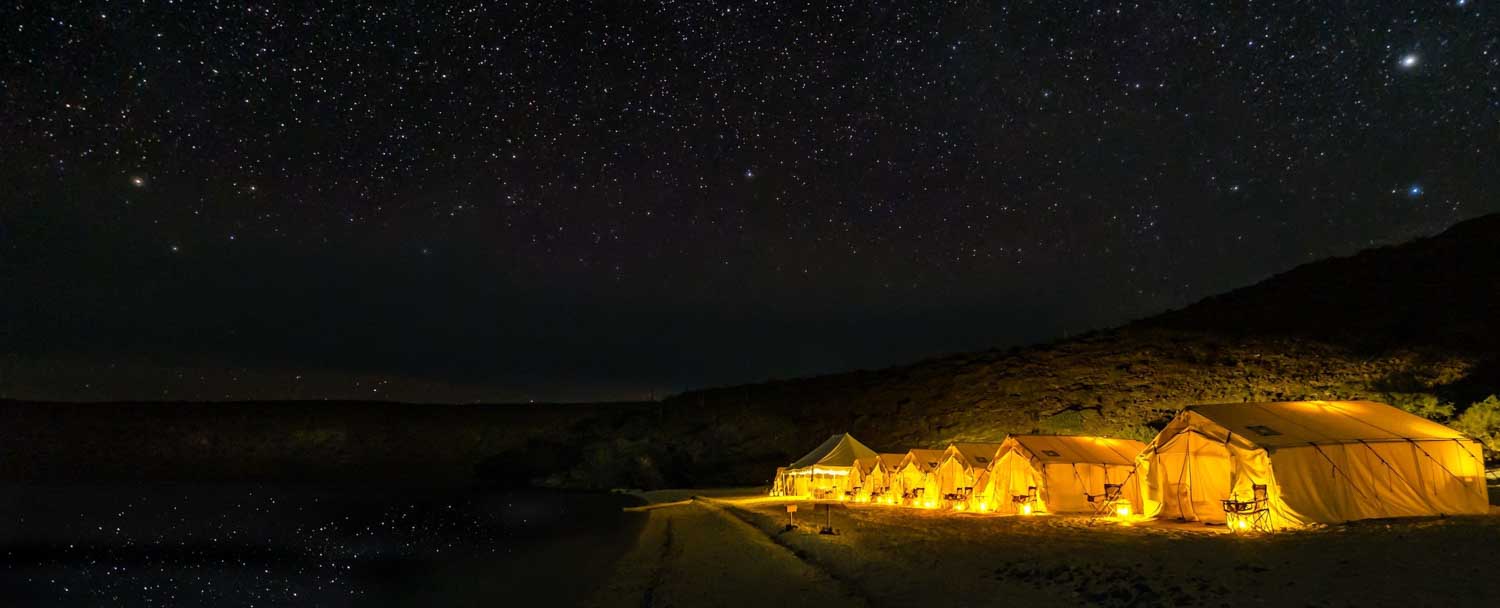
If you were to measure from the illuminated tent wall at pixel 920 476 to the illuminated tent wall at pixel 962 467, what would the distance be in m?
0.31

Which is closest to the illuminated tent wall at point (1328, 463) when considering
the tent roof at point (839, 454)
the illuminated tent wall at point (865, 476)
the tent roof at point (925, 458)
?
the tent roof at point (925, 458)

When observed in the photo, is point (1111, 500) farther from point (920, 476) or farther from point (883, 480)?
point (883, 480)

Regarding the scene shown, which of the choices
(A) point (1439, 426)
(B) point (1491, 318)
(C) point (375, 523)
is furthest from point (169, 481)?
(B) point (1491, 318)

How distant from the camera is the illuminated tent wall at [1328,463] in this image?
14945mm

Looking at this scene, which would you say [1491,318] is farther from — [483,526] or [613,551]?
[483,526]

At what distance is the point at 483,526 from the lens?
31500 millimetres

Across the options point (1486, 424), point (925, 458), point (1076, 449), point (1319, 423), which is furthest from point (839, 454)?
point (1486, 424)

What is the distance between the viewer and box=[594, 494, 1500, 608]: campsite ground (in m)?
9.45

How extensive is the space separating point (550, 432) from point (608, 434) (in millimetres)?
9929

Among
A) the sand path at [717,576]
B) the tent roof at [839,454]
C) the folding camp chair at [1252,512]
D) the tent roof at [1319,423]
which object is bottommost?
the sand path at [717,576]

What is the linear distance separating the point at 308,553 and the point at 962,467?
20.0m

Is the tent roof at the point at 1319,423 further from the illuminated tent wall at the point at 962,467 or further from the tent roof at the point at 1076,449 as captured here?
the illuminated tent wall at the point at 962,467

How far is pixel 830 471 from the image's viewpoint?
3372 cm

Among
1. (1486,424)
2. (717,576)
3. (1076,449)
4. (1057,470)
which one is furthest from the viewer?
(1076,449)
